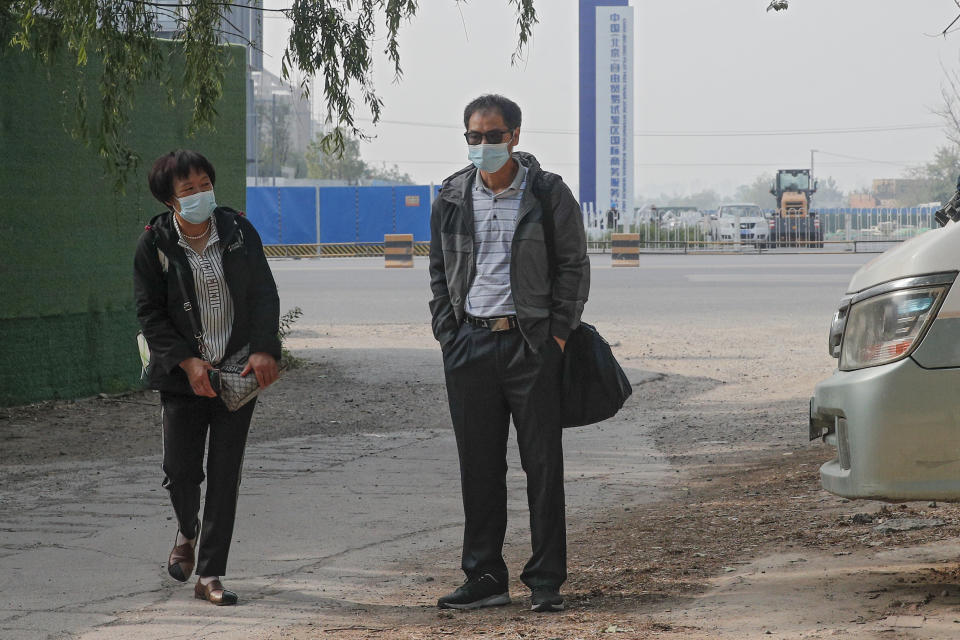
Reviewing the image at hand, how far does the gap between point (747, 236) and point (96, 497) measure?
4401 cm

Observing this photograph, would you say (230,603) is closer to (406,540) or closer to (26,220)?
(406,540)

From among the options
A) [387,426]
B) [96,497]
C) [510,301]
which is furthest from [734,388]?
[510,301]

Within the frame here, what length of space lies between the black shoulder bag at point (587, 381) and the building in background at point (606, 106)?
48.7 meters

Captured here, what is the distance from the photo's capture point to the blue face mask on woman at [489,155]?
457 cm

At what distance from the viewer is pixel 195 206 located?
15.6ft

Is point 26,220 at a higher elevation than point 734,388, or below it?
higher

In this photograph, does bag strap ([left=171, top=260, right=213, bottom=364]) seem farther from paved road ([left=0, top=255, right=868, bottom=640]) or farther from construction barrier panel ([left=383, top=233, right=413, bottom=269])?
construction barrier panel ([left=383, top=233, right=413, bottom=269])

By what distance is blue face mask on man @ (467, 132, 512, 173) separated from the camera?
180 inches

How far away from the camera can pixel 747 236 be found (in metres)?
49.0

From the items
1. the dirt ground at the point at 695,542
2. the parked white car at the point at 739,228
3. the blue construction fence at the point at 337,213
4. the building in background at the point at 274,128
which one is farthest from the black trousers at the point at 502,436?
the building in background at the point at 274,128

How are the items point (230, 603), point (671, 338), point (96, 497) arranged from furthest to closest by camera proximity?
1. point (671, 338)
2. point (96, 497)
3. point (230, 603)

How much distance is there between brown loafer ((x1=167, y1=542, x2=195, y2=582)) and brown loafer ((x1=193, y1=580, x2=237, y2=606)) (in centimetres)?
15

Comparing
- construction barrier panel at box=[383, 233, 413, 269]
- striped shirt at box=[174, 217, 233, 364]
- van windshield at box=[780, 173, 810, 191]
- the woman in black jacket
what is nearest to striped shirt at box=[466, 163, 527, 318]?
the woman in black jacket

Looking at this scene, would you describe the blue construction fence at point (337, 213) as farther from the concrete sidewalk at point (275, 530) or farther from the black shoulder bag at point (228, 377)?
the black shoulder bag at point (228, 377)
